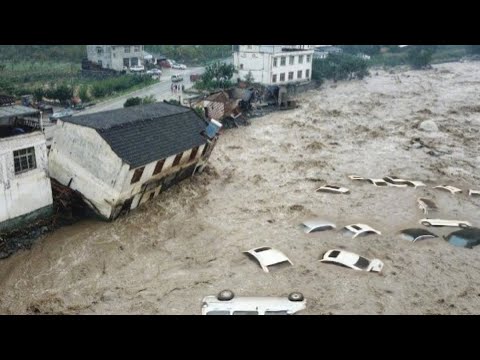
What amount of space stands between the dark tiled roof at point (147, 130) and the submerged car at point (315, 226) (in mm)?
6432

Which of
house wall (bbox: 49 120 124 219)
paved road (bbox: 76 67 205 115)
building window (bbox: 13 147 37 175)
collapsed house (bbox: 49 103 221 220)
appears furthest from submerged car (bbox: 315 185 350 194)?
paved road (bbox: 76 67 205 115)

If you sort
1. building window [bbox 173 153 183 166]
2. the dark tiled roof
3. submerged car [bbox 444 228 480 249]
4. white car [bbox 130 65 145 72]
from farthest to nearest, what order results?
white car [bbox 130 65 145 72], building window [bbox 173 153 183 166], the dark tiled roof, submerged car [bbox 444 228 480 249]

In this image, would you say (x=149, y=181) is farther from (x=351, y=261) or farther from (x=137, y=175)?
(x=351, y=261)

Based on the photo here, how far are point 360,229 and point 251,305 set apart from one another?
6633mm

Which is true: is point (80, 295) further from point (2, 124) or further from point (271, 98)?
point (271, 98)

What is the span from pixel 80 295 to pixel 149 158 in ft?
20.0

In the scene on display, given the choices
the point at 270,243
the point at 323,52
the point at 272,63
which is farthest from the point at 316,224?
the point at 323,52

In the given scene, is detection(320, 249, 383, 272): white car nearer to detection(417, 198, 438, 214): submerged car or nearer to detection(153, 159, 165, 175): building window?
detection(417, 198, 438, 214): submerged car

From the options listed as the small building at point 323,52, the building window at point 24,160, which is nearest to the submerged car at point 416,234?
the building window at point 24,160

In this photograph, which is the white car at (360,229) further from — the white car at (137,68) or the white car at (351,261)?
the white car at (137,68)

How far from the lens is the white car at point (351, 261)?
46.9 feet

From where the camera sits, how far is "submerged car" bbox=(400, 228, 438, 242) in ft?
53.6

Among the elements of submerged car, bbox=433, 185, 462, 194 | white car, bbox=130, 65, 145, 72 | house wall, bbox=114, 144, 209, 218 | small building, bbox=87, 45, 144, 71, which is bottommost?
submerged car, bbox=433, 185, 462, 194

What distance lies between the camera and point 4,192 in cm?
1409
